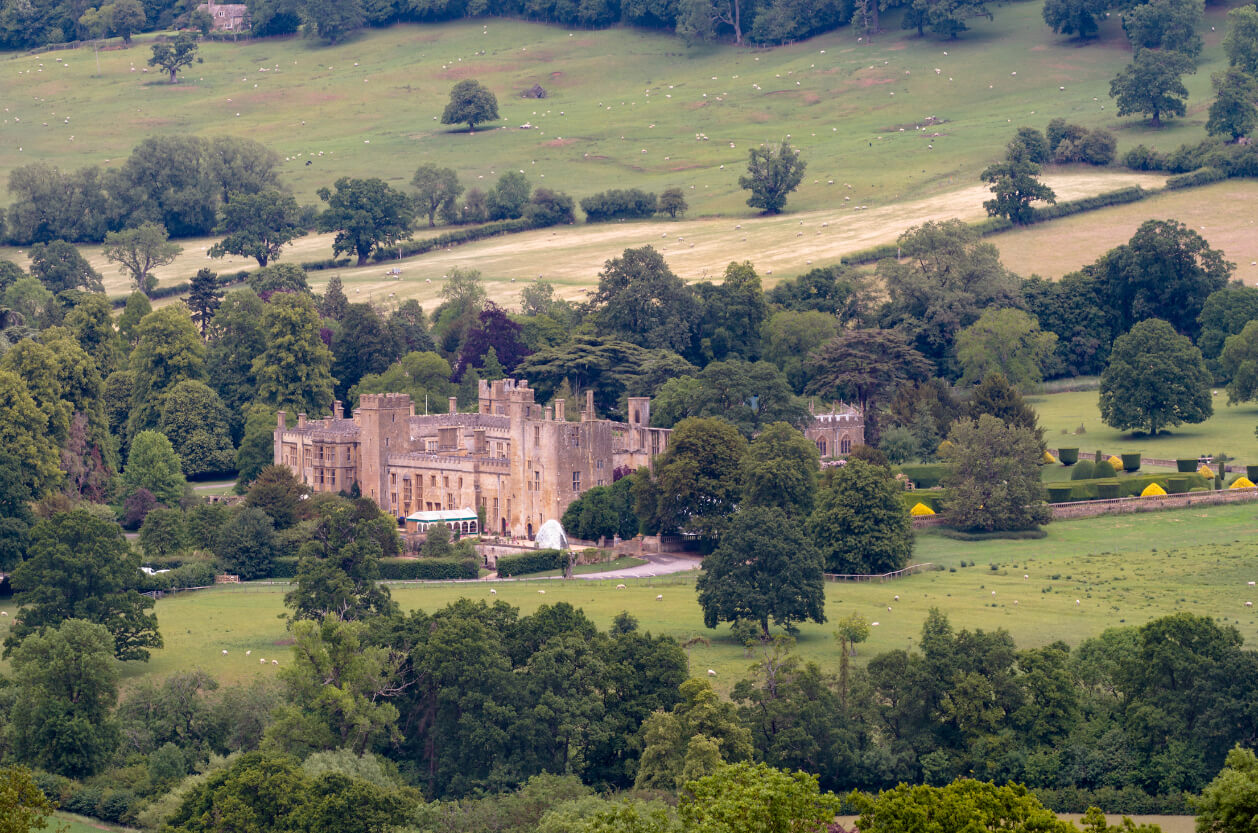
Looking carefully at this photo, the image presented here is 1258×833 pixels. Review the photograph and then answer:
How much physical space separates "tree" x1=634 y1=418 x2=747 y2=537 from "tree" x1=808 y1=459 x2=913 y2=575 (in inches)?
275

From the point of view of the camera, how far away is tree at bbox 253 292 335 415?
136m

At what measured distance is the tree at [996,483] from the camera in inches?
4321

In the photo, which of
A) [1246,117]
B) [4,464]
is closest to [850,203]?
[1246,117]

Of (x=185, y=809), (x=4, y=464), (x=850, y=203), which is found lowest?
(x=185, y=809)

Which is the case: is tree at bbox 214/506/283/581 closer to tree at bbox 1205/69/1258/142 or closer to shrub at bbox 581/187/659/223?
shrub at bbox 581/187/659/223

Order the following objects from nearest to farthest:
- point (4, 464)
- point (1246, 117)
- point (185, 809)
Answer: point (185, 809), point (4, 464), point (1246, 117)

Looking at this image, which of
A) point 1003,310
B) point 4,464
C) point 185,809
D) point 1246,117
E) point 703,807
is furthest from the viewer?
point 1246,117

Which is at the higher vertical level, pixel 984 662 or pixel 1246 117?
pixel 1246 117

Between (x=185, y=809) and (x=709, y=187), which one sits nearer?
(x=185, y=809)

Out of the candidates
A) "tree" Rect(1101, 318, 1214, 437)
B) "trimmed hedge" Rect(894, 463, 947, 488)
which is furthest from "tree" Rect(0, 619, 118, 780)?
"tree" Rect(1101, 318, 1214, 437)

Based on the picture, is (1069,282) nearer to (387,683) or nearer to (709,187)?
(709,187)

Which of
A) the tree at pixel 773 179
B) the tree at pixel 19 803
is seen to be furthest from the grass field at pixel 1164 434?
the tree at pixel 19 803

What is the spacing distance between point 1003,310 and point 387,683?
7295 centimetres

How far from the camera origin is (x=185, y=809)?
2692 inches
